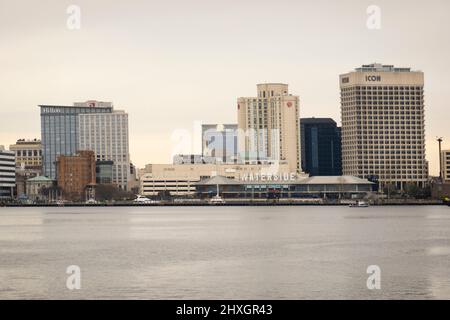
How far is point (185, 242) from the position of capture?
94.0 meters

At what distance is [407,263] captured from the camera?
68.6m

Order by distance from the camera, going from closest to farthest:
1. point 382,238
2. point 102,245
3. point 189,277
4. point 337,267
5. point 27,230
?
1. point 189,277
2. point 337,267
3. point 102,245
4. point 382,238
5. point 27,230

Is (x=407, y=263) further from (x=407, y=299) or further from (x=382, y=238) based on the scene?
A: (x=382, y=238)

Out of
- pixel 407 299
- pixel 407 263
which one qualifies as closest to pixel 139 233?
pixel 407 263

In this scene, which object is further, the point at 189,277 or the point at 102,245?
the point at 102,245

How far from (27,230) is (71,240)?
26.1m

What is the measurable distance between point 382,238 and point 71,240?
28210 mm

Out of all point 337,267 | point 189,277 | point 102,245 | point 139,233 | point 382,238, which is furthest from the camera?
point 139,233
